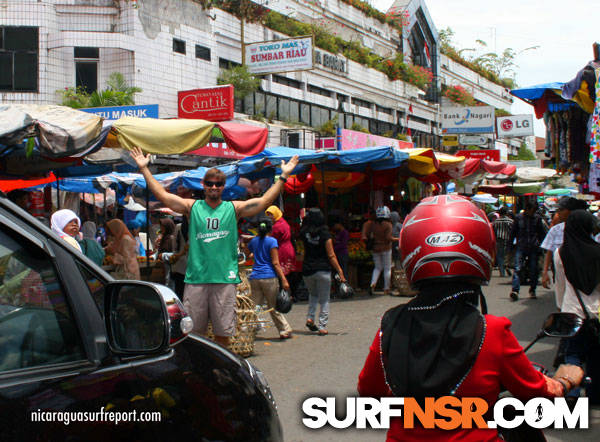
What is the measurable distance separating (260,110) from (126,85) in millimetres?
6809

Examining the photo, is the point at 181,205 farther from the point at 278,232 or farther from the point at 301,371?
the point at 278,232

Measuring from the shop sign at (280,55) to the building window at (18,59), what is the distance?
26.1 feet

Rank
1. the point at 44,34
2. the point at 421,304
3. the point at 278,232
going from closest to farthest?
1. the point at 421,304
2. the point at 278,232
3. the point at 44,34

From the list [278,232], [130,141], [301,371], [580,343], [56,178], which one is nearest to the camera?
[580,343]

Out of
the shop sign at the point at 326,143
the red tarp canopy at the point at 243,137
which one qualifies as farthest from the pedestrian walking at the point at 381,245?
the shop sign at the point at 326,143

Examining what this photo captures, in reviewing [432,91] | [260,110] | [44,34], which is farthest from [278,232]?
[432,91]

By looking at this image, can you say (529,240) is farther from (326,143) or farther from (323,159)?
(326,143)

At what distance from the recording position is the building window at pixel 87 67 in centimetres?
2094

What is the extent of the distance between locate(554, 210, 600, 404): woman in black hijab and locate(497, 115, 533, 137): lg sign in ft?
153

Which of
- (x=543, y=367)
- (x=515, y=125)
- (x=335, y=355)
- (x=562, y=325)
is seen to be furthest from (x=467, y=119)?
(x=543, y=367)

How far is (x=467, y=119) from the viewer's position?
3794cm

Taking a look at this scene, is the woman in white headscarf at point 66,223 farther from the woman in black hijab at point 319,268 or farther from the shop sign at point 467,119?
the shop sign at point 467,119

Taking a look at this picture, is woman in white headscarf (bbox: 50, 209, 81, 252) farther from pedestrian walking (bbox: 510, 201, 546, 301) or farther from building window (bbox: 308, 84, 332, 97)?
Answer: building window (bbox: 308, 84, 332, 97)

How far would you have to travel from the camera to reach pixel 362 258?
1430cm
